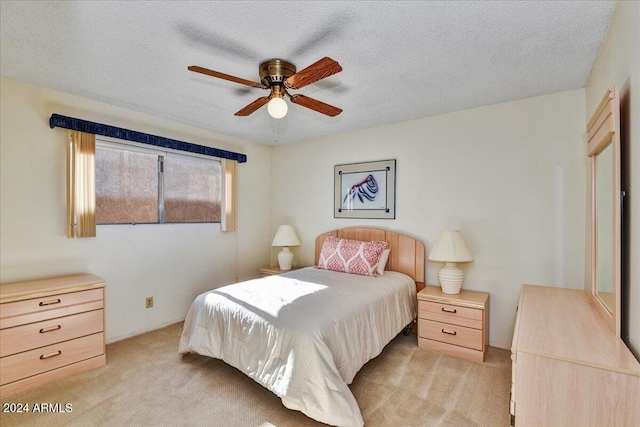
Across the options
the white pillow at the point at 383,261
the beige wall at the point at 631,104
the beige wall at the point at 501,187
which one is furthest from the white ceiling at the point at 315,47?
the white pillow at the point at 383,261

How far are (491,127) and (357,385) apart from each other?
2.70 metres

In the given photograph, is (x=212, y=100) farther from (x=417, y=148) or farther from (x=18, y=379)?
(x=18, y=379)

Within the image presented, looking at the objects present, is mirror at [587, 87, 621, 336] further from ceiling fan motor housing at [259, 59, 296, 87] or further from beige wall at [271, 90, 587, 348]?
ceiling fan motor housing at [259, 59, 296, 87]

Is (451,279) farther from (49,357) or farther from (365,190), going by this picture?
(49,357)

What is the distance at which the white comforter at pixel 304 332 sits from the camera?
1750 mm

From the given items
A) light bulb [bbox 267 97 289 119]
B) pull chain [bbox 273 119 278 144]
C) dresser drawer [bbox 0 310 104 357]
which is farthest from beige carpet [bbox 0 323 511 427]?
pull chain [bbox 273 119 278 144]

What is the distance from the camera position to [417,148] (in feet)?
11.0

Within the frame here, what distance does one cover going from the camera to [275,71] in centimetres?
205

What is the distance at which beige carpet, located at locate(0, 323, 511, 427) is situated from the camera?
6.10ft

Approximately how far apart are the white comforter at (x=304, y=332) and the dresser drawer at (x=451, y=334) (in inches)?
7.7

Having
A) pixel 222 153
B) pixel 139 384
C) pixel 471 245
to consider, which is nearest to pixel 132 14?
pixel 222 153

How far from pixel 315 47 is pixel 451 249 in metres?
2.11

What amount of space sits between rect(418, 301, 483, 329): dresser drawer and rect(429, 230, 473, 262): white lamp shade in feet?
1.43

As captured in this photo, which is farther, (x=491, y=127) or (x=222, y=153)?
(x=222, y=153)
